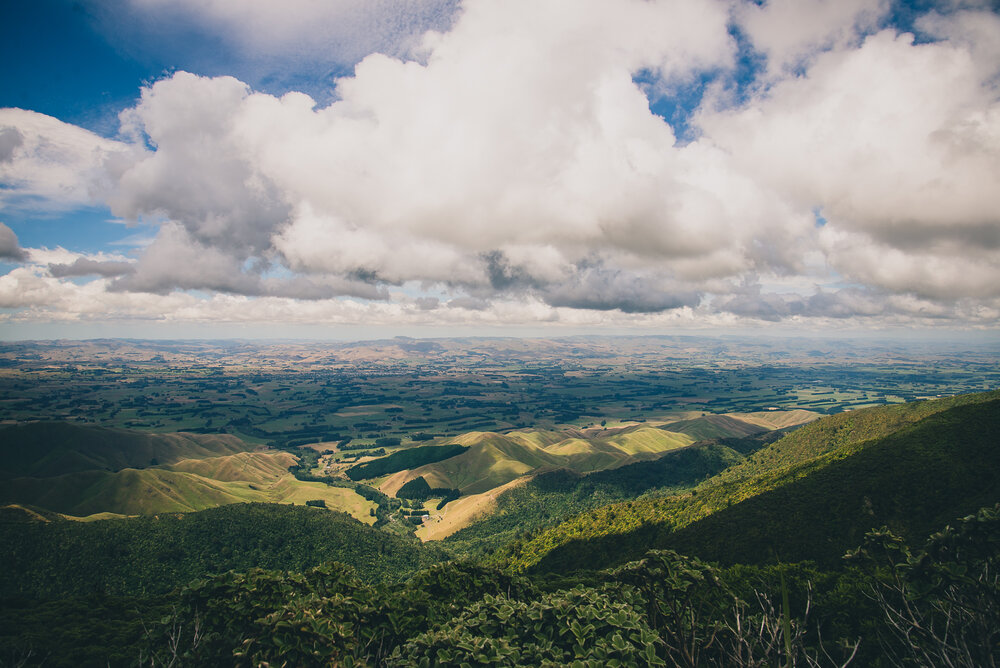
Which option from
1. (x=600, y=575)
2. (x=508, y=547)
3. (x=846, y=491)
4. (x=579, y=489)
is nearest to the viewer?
(x=600, y=575)

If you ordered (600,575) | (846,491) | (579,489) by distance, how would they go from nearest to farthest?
(600,575) < (846,491) < (579,489)

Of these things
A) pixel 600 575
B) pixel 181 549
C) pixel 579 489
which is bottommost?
pixel 579 489

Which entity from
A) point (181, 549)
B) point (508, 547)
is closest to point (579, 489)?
point (508, 547)

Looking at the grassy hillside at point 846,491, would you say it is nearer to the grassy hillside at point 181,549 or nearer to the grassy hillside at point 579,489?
the grassy hillside at point 181,549

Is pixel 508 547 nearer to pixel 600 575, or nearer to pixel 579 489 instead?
pixel 600 575

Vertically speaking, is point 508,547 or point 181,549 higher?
point 508,547

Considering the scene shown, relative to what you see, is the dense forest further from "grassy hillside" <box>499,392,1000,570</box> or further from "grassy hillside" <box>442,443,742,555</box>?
"grassy hillside" <box>442,443,742,555</box>

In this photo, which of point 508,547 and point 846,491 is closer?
point 846,491

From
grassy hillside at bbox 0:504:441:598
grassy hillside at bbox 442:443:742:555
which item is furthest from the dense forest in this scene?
grassy hillside at bbox 442:443:742:555

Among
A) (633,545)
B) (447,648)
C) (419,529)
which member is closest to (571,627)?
(447,648)
